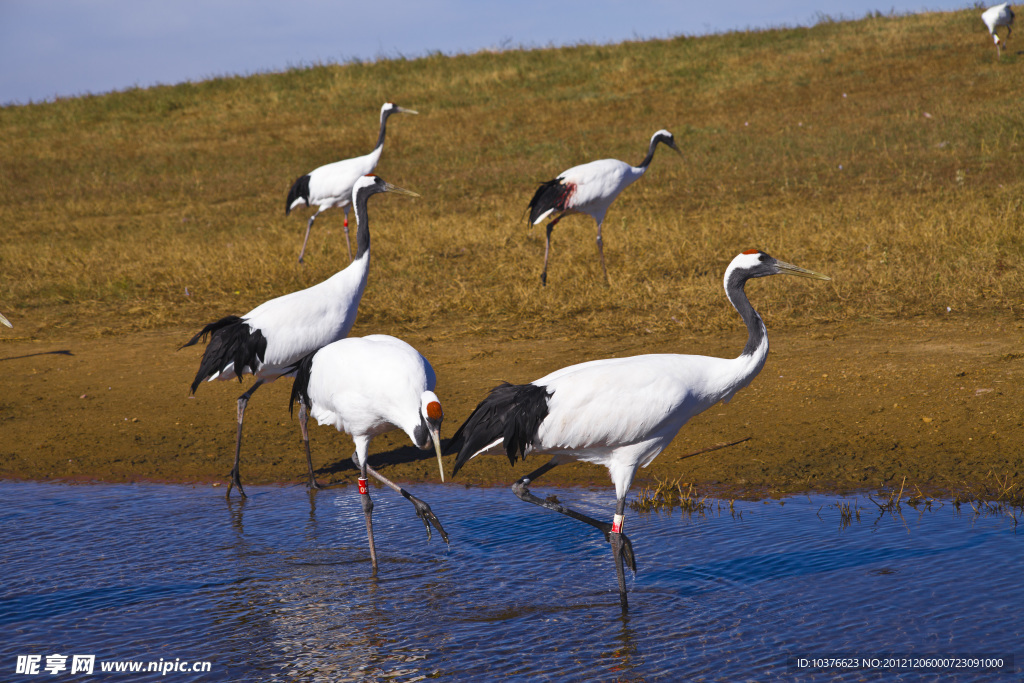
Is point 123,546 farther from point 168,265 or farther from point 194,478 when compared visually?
point 168,265

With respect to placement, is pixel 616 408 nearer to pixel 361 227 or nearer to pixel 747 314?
pixel 747 314

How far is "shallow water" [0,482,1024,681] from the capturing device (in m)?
4.05

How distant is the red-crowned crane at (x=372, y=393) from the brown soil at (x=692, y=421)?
3.14ft

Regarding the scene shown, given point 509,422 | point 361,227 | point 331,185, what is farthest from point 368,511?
point 331,185

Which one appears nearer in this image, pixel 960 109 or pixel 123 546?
pixel 123 546

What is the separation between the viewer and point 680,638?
4.20 meters

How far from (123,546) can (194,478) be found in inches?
50.3

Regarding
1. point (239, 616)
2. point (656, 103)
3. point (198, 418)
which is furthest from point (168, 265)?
point (656, 103)

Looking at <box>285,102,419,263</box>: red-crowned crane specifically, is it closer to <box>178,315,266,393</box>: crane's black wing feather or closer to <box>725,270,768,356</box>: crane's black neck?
<box>178,315,266,393</box>: crane's black wing feather

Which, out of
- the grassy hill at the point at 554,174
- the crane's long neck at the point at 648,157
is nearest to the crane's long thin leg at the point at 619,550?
the grassy hill at the point at 554,174

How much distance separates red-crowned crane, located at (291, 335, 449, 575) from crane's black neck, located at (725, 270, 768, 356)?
1552mm

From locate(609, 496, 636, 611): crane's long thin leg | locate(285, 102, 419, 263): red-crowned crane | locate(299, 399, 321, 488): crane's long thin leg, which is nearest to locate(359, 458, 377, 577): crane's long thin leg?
locate(299, 399, 321, 488): crane's long thin leg

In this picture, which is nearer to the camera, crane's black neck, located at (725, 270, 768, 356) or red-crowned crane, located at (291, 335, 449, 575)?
crane's black neck, located at (725, 270, 768, 356)

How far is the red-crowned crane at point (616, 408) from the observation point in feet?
15.4
